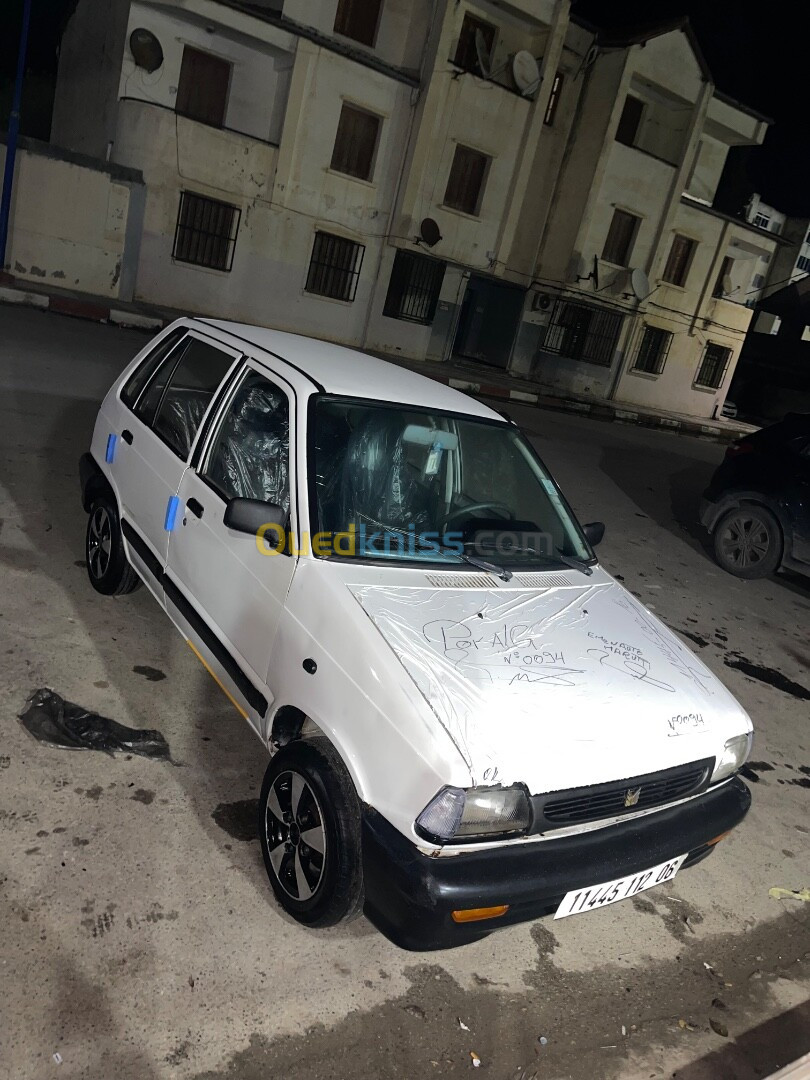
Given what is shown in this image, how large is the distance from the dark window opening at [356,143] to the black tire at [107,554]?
1805cm

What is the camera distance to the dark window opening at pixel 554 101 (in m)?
22.9

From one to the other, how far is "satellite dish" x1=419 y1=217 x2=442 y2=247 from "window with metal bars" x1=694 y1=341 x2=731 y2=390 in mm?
12890

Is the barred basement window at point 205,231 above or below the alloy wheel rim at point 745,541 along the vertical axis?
above

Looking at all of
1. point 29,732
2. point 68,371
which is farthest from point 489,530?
point 68,371

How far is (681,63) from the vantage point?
23.8 meters

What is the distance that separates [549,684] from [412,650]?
0.49m

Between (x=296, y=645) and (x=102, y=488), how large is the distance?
2.26m

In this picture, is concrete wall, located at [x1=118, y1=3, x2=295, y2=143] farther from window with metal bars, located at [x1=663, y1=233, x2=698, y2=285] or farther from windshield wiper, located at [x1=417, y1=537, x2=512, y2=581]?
windshield wiper, located at [x1=417, y1=537, x2=512, y2=581]

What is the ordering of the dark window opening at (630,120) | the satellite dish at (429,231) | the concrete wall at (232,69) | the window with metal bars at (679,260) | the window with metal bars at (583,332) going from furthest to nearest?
the window with metal bars at (679,260) → the window with metal bars at (583,332) → the dark window opening at (630,120) → the satellite dish at (429,231) → the concrete wall at (232,69)

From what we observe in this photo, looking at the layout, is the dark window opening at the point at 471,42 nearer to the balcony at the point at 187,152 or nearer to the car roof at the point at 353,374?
the balcony at the point at 187,152

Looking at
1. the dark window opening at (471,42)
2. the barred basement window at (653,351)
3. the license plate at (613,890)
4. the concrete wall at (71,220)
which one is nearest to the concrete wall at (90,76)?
the concrete wall at (71,220)

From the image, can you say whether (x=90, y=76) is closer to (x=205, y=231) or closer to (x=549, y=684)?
(x=205, y=231)

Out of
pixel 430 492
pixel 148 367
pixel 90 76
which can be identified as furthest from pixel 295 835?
pixel 90 76

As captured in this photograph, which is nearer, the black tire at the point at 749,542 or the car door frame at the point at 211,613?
the car door frame at the point at 211,613
